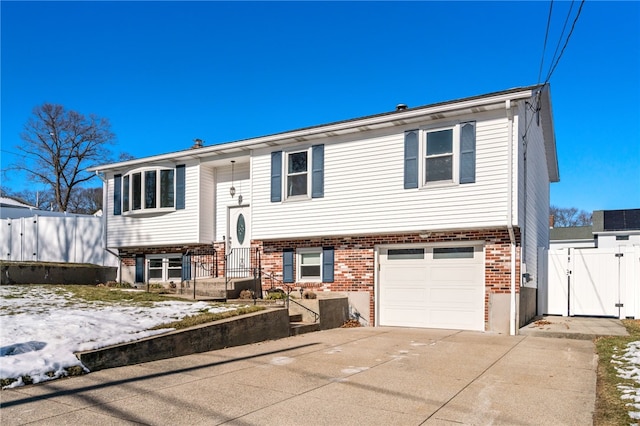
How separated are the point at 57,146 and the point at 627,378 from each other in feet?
131

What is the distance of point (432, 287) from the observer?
42.6 feet

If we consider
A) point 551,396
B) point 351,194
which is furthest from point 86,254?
point 551,396

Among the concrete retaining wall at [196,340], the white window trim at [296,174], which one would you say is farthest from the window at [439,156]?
the concrete retaining wall at [196,340]

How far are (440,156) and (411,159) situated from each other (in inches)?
28.8

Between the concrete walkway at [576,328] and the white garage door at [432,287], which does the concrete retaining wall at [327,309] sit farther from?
the concrete walkway at [576,328]

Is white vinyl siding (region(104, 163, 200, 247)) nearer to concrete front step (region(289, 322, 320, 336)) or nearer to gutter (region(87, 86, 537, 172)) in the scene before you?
gutter (region(87, 86, 537, 172))

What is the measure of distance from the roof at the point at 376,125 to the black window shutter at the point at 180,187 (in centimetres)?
39

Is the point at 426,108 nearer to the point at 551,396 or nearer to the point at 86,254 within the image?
the point at 551,396

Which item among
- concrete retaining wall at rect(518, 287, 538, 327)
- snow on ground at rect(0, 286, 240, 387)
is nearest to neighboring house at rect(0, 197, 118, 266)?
snow on ground at rect(0, 286, 240, 387)

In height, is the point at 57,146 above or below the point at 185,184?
above

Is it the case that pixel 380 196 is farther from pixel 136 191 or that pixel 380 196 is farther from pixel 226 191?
pixel 136 191

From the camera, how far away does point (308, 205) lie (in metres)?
14.3

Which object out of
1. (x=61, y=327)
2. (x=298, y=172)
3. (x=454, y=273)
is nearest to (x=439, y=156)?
(x=454, y=273)

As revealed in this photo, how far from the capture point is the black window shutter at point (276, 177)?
14.8 m
